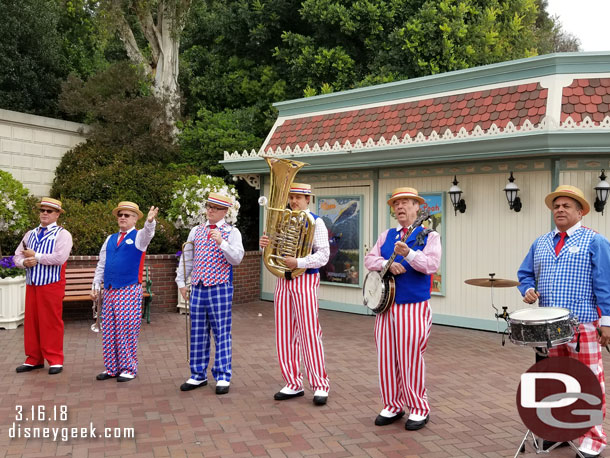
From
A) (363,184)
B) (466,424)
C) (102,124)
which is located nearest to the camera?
(466,424)

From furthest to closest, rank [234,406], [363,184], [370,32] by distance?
1. [370,32]
2. [363,184]
3. [234,406]

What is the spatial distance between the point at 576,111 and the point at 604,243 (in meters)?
4.79

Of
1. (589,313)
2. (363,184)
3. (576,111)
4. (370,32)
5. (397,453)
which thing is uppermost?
(370,32)

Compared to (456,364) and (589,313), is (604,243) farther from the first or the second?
(456,364)

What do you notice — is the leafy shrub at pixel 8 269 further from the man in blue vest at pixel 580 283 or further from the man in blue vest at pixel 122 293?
the man in blue vest at pixel 580 283

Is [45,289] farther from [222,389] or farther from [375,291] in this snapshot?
[375,291]

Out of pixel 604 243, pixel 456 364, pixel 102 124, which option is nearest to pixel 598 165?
pixel 456 364

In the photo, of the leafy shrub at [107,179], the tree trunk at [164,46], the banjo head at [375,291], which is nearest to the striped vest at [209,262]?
the banjo head at [375,291]

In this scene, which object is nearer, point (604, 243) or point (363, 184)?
point (604, 243)

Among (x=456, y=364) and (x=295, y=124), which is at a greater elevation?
(x=295, y=124)

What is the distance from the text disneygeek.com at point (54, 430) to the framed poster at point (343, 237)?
6.36 metres

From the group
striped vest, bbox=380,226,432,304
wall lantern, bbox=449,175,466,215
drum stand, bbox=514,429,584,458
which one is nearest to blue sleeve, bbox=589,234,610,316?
drum stand, bbox=514,429,584,458

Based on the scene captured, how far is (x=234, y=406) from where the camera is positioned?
546cm

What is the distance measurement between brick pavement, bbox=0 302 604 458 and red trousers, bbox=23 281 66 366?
221mm
